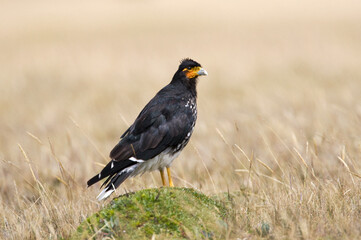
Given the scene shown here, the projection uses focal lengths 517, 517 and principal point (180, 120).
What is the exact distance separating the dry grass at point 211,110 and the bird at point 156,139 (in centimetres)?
24

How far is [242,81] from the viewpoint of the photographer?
1400cm

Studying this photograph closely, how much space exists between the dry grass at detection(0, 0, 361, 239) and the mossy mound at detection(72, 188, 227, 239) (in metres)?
0.26

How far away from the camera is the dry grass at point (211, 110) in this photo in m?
4.70

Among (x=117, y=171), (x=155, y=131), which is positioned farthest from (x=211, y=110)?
(x=117, y=171)

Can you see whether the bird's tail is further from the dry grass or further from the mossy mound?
the mossy mound

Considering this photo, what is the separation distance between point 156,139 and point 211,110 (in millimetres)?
5705

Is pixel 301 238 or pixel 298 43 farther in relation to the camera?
pixel 298 43

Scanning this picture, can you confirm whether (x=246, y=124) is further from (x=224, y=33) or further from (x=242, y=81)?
(x=224, y=33)

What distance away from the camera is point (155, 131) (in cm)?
546

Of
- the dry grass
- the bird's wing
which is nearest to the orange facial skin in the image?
the bird's wing

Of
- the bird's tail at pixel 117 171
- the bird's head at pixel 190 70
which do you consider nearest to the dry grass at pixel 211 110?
the bird's tail at pixel 117 171

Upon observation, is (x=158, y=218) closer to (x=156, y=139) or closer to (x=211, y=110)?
(x=156, y=139)

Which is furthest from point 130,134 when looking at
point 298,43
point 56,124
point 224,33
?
point 224,33

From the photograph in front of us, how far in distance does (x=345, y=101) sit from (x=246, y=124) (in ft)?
7.96
